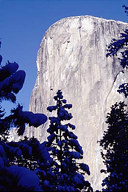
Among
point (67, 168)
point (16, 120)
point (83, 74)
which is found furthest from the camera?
point (83, 74)

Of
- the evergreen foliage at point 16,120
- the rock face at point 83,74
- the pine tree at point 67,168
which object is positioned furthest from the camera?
the rock face at point 83,74

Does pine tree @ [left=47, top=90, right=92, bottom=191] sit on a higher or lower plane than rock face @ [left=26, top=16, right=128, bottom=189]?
lower

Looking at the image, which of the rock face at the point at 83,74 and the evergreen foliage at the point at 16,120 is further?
the rock face at the point at 83,74

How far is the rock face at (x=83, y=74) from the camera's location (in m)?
59.7

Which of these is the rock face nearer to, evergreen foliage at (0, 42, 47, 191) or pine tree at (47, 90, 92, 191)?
pine tree at (47, 90, 92, 191)

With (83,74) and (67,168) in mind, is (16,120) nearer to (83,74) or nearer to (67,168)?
(67,168)

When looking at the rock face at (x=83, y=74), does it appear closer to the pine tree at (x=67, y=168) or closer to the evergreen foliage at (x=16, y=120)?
the pine tree at (x=67, y=168)

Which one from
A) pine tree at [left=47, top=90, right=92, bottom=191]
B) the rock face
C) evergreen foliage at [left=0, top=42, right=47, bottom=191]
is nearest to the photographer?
evergreen foliage at [left=0, top=42, right=47, bottom=191]

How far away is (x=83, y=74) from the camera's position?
65.5 metres

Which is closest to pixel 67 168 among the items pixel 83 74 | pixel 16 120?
pixel 16 120

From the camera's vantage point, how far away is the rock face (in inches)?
Result: 2350

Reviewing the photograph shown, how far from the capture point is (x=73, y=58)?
224 feet

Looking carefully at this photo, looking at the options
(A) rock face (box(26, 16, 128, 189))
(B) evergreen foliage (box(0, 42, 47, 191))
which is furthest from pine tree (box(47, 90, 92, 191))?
(A) rock face (box(26, 16, 128, 189))

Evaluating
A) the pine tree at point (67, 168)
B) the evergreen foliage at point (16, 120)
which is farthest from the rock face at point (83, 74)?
the evergreen foliage at point (16, 120)
